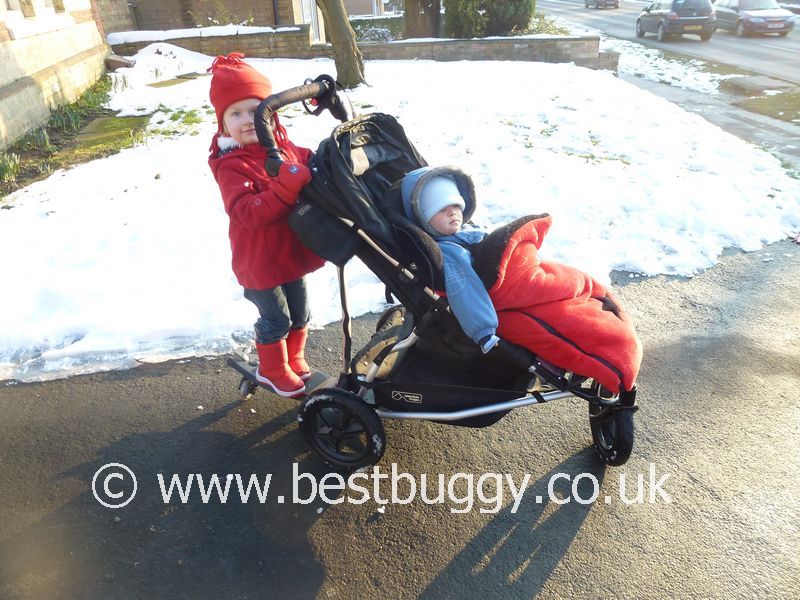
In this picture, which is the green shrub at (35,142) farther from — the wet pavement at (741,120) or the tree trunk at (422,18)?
the tree trunk at (422,18)

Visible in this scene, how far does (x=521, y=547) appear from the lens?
7.95ft

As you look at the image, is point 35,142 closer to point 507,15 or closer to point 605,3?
point 507,15

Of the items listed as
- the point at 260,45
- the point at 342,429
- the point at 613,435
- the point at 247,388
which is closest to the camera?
the point at 613,435

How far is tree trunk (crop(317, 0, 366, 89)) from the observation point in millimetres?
8758

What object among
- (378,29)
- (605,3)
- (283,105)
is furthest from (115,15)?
(605,3)

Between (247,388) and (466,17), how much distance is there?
11842mm

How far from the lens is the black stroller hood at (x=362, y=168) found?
2.37 meters

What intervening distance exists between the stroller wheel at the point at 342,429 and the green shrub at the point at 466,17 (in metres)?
12.0

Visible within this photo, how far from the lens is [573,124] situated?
7793mm

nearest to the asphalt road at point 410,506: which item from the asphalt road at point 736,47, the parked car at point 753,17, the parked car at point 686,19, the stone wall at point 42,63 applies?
the stone wall at point 42,63

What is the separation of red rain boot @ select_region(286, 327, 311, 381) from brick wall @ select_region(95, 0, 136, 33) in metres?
11.6

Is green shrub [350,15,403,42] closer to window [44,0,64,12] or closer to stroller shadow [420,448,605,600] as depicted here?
window [44,0,64,12]

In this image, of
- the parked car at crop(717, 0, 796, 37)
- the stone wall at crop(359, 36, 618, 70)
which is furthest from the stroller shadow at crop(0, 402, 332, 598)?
the parked car at crop(717, 0, 796, 37)

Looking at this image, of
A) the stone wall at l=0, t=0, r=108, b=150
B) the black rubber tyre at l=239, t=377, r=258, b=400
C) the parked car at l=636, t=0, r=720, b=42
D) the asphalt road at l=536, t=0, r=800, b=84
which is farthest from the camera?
the parked car at l=636, t=0, r=720, b=42
